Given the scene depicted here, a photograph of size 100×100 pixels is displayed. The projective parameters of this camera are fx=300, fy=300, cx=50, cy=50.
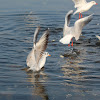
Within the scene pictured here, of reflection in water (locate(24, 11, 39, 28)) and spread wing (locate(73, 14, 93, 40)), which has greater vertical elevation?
reflection in water (locate(24, 11, 39, 28))

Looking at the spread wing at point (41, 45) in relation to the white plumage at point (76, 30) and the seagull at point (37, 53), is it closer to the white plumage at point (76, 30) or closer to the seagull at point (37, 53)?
the seagull at point (37, 53)

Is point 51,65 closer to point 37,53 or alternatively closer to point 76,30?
point 37,53

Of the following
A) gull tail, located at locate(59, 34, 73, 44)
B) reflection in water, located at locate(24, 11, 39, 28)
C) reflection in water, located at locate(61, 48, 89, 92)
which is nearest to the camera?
reflection in water, located at locate(61, 48, 89, 92)

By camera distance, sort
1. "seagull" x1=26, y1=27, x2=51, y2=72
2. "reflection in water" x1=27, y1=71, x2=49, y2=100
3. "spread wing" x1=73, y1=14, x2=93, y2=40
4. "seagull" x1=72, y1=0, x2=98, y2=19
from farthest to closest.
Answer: "seagull" x1=72, y1=0, x2=98, y2=19
"spread wing" x1=73, y1=14, x2=93, y2=40
"seagull" x1=26, y1=27, x2=51, y2=72
"reflection in water" x1=27, y1=71, x2=49, y2=100

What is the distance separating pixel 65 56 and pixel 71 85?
271cm

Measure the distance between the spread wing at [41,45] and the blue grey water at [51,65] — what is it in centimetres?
42

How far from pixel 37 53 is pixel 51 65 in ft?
2.48

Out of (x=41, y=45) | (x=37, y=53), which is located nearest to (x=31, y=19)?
(x=37, y=53)

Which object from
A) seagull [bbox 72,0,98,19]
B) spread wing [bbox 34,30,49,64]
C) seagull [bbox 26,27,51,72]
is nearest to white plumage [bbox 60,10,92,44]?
seagull [bbox 26,27,51,72]

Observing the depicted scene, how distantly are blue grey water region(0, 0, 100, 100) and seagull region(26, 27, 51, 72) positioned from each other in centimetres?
19

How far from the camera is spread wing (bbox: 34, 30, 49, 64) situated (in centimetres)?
675

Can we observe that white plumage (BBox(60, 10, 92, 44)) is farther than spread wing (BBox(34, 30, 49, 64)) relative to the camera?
Yes

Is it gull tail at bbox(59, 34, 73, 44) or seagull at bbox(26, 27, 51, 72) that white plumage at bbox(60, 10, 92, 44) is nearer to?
gull tail at bbox(59, 34, 73, 44)

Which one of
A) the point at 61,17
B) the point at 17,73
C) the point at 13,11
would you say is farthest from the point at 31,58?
the point at 13,11
